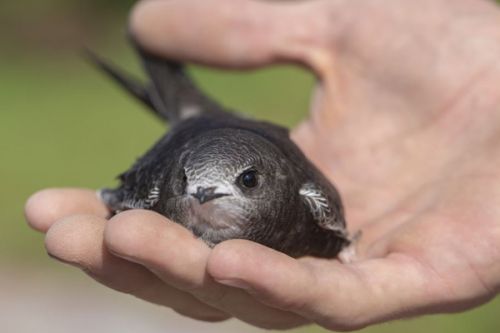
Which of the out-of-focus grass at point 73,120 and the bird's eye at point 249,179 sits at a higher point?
the bird's eye at point 249,179

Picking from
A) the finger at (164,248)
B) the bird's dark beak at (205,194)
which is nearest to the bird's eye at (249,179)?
the bird's dark beak at (205,194)

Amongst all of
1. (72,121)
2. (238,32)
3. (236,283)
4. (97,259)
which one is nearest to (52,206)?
(97,259)

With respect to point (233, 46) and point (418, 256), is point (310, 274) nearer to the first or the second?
point (418, 256)

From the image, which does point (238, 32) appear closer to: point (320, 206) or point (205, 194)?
point (320, 206)

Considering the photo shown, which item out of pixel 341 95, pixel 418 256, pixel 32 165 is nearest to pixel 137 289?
pixel 418 256

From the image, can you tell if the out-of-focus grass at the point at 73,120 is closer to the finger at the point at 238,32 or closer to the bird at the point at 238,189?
the finger at the point at 238,32

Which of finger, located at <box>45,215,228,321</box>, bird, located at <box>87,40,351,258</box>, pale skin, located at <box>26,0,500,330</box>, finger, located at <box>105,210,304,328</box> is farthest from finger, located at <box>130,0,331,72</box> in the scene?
finger, located at <box>105,210,304,328</box>

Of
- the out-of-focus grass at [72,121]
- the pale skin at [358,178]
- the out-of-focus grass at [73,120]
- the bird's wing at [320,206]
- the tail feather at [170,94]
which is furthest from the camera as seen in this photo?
the out-of-focus grass at [73,120]
